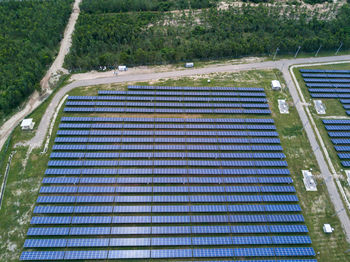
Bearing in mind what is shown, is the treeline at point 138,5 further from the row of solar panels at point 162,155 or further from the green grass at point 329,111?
the row of solar panels at point 162,155

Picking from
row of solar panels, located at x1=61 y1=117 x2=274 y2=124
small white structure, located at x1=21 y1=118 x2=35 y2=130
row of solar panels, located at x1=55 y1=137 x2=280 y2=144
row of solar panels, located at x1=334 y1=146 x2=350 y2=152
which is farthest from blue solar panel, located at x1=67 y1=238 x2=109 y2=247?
row of solar panels, located at x1=334 y1=146 x2=350 y2=152

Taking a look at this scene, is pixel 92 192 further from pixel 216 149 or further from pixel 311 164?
pixel 311 164

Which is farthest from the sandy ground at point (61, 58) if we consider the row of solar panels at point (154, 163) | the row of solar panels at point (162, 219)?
the row of solar panels at point (162, 219)

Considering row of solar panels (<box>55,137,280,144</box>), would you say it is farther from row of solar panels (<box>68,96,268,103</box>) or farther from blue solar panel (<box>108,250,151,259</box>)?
blue solar panel (<box>108,250,151,259</box>)

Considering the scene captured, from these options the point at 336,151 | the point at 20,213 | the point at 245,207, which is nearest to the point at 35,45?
the point at 20,213

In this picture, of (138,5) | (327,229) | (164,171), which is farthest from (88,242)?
(138,5)

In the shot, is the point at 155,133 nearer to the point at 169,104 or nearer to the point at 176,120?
the point at 176,120
